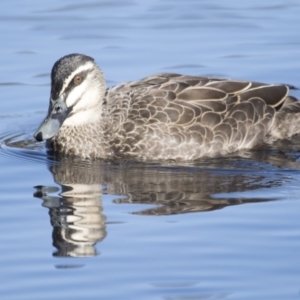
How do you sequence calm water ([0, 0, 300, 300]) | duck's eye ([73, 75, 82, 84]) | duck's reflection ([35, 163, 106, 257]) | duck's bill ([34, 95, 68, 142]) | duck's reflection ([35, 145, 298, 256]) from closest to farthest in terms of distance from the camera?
calm water ([0, 0, 300, 300]) < duck's reflection ([35, 163, 106, 257]) < duck's reflection ([35, 145, 298, 256]) < duck's bill ([34, 95, 68, 142]) < duck's eye ([73, 75, 82, 84])

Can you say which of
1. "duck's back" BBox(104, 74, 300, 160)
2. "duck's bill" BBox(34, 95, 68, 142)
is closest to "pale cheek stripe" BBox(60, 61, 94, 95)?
"duck's bill" BBox(34, 95, 68, 142)

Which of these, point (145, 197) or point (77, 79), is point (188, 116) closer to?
point (77, 79)

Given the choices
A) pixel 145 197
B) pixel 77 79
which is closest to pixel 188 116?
pixel 77 79

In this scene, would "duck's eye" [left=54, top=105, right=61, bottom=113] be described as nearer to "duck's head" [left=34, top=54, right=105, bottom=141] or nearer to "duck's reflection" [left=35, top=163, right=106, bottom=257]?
"duck's head" [left=34, top=54, right=105, bottom=141]

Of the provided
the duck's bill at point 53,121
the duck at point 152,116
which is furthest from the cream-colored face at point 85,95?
the duck's bill at point 53,121

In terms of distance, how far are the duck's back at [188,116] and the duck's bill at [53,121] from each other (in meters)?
0.76

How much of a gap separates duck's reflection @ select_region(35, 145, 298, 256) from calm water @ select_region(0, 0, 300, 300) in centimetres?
2

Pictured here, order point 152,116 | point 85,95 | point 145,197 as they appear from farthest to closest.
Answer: point 85,95 → point 152,116 → point 145,197

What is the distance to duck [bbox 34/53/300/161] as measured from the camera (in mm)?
13781

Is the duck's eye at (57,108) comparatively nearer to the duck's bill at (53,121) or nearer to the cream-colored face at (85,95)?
the duck's bill at (53,121)

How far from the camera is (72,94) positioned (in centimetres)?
1377

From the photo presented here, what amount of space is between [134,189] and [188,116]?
1925mm
